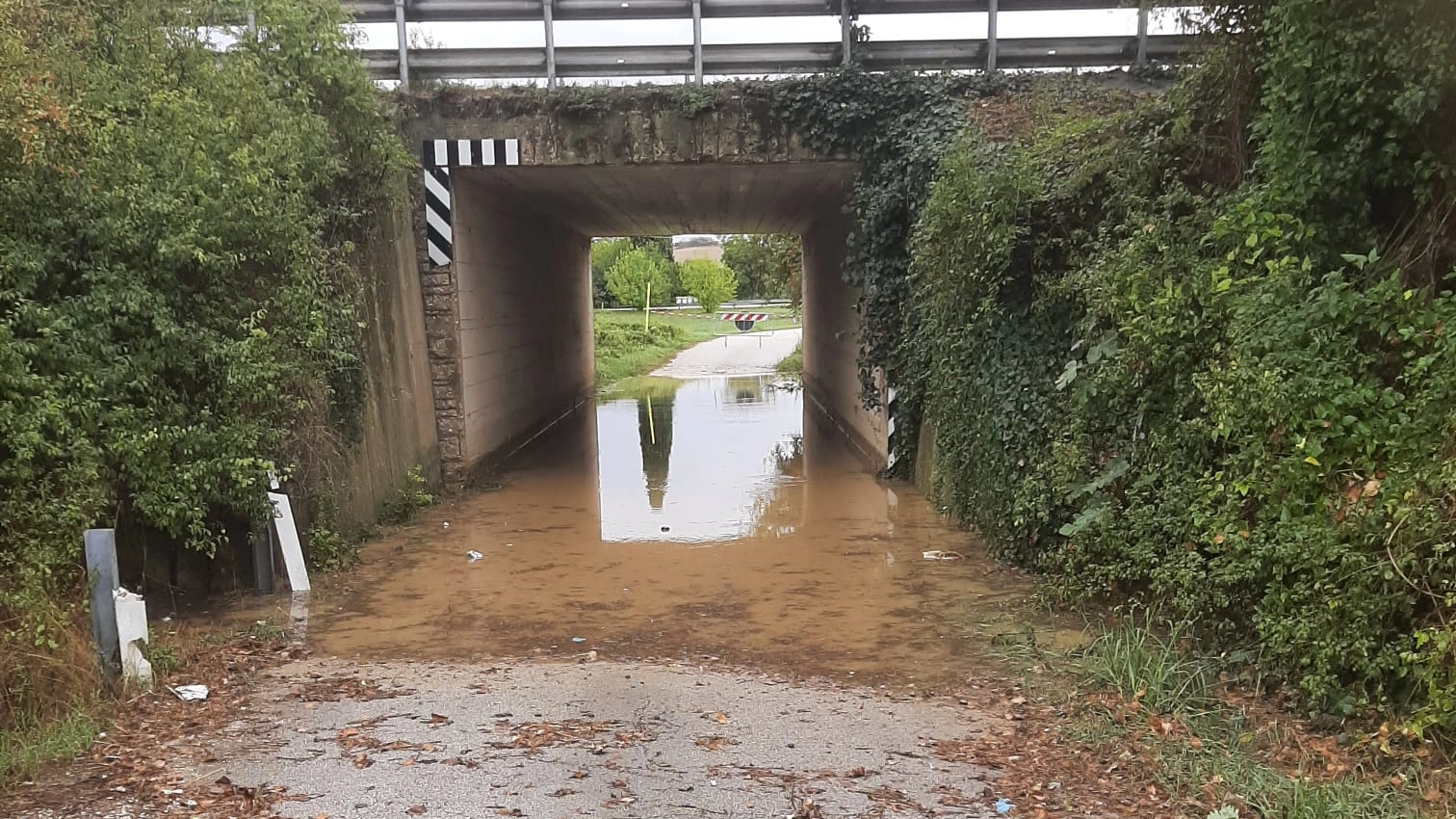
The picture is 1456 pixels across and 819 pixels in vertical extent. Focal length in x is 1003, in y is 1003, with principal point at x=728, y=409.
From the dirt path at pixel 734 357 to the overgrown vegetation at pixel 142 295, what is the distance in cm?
Result: 1990

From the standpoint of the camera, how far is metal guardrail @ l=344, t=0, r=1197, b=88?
10562mm

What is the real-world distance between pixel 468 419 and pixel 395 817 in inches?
330

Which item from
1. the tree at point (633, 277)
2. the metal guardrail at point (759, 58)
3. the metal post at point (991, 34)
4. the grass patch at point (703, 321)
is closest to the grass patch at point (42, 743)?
the metal guardrail at point (759, 58)

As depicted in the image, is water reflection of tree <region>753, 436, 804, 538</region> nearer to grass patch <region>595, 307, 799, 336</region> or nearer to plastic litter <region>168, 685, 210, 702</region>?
plastic litter <region>168, 685, 210, 702</region>

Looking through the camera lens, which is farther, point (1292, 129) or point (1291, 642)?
point (1292, 129)

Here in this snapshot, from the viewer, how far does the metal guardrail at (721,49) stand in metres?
10.6

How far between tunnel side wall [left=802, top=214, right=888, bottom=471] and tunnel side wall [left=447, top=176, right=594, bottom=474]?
15.2 feet

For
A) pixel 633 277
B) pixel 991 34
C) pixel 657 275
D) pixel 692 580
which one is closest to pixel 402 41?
pixel 991 34

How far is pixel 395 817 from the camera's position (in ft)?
12.2

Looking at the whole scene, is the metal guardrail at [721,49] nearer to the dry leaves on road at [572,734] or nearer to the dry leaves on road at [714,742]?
the dry leaves on road at [572,734]

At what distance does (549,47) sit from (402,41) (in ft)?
5.04

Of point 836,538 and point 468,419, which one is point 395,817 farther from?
point 468,419

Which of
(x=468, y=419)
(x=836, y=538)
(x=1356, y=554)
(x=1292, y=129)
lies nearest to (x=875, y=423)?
(x=836, y=538)

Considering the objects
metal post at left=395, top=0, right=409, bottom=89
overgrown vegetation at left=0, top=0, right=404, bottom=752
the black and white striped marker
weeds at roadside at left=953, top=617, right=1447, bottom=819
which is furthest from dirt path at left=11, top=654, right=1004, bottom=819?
metal post at left=395, top=0, right=409, bottom=89
